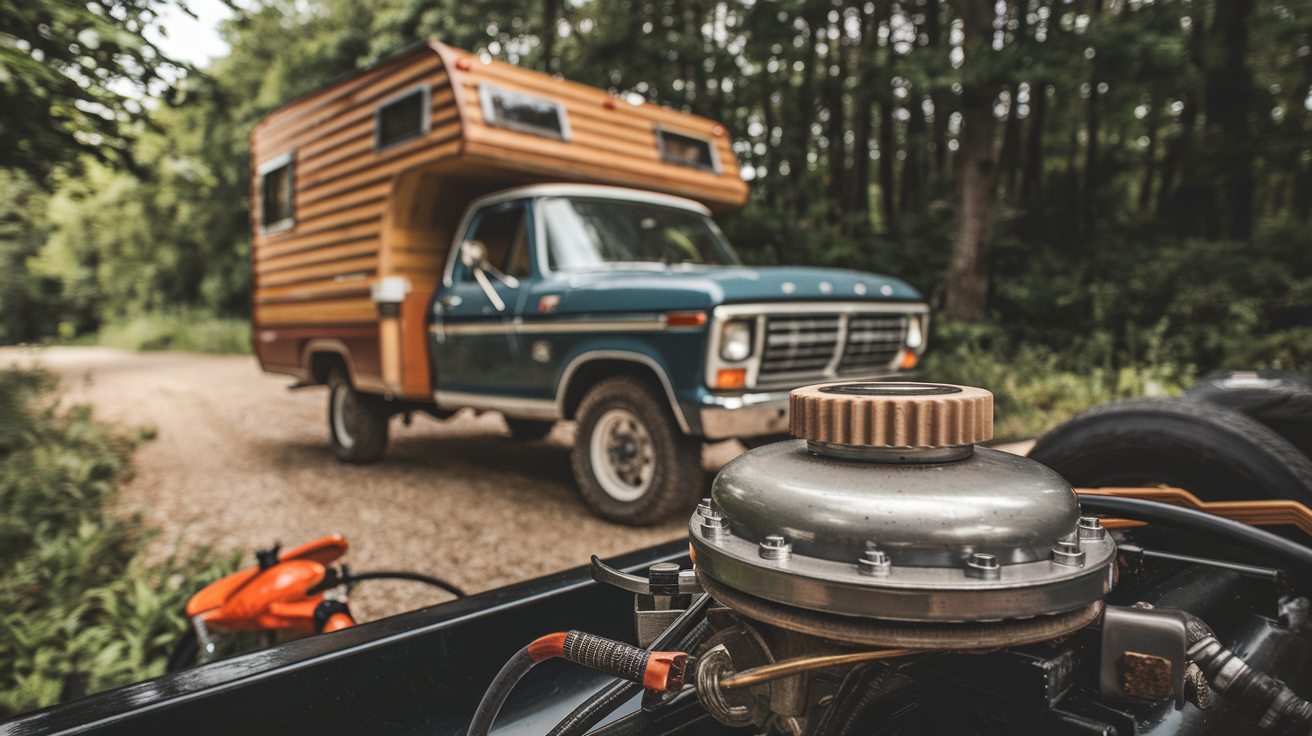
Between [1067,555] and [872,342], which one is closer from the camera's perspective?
[1067,555]

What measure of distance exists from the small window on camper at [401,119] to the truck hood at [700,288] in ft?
4.81

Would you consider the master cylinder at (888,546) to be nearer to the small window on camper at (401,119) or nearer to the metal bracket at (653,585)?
the metal bracket at (653,585)

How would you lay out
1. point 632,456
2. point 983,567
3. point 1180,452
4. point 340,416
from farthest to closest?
point 340,416, point 632,456, point 1180,452, point 983,567

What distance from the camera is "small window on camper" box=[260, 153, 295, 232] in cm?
655

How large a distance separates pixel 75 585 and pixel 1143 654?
415cm

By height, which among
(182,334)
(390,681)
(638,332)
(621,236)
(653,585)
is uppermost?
(621,236)

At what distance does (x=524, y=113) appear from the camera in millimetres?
4957

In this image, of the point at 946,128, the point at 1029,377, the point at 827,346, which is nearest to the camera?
the point at 827,346

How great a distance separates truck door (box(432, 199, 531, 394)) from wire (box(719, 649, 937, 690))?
4.14 meters

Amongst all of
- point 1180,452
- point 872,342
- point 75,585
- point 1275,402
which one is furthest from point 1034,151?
point 75,585

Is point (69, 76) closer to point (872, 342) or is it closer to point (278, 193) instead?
point (278, 193)

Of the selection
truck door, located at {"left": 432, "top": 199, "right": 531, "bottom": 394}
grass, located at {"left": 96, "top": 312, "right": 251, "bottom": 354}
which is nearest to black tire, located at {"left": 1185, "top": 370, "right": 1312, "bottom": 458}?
truck door, located at {"left": 432, "top": 199, "right": 531, "bottom": 394}

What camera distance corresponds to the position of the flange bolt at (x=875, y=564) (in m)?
0.72

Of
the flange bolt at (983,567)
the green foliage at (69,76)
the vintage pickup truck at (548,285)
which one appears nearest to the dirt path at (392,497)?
the vintage pickup truck at (548,285)
